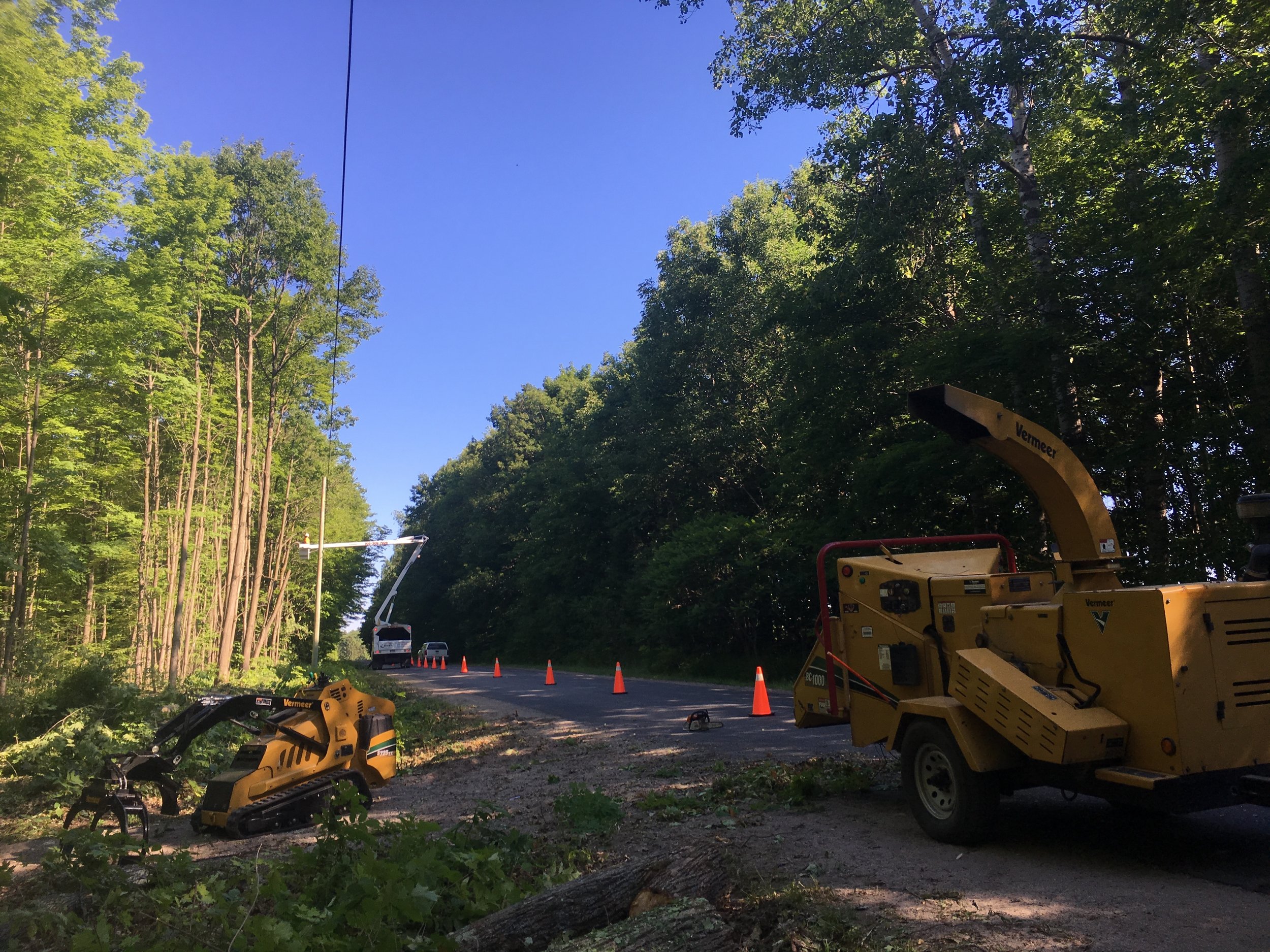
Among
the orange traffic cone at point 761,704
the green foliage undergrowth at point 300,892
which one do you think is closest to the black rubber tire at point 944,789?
the green foliage undergrowth at point 300,892

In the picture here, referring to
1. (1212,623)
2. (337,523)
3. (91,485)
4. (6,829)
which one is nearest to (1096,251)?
(1212,623)

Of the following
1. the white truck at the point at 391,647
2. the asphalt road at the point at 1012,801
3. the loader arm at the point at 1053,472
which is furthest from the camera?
the white truck at the point at 391,647

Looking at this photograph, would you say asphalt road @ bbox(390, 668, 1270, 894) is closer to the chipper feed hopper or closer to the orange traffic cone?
the orange traffic cone

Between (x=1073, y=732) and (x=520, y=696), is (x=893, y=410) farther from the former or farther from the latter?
(x=1073, y=732)

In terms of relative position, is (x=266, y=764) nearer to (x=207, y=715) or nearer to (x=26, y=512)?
(x=207, y=715)

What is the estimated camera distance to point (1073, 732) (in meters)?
4.86

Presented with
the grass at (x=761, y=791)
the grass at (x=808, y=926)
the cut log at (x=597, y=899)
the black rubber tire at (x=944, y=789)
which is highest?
the black rubber tire at (x=944, y=789)

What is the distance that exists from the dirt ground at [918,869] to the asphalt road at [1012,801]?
10cm

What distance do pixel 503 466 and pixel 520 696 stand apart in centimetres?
4611

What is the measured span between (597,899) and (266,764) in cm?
490

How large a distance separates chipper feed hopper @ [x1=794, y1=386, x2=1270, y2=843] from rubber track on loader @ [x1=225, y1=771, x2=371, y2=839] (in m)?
4.81

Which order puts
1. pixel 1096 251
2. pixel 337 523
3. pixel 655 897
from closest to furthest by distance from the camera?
1. pixel 655 897
2. pixel 1096 251
3. pixel 337 523

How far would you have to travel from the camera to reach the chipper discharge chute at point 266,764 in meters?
7.37

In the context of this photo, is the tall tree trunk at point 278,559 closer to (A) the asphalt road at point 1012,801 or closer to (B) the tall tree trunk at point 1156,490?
(A) the asphalt road at point 1012,801
